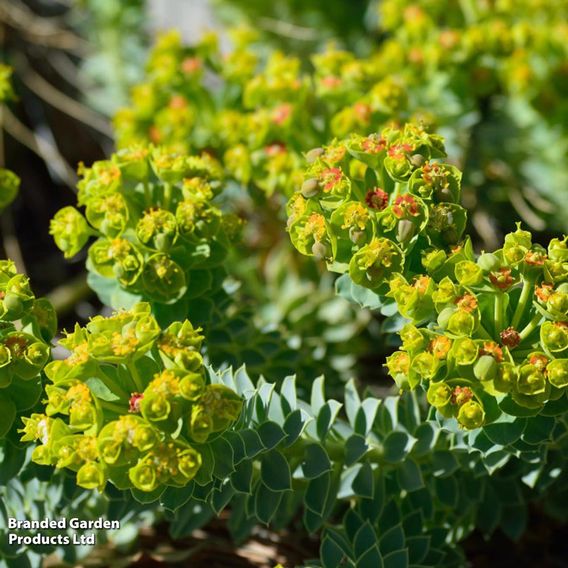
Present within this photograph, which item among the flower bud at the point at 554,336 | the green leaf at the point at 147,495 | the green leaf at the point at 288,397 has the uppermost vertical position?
the flower bud at the point at 554,336

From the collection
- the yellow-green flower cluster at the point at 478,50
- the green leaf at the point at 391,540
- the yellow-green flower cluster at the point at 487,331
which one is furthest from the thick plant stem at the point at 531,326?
the yellow-green flower cluster at the point at 478,50

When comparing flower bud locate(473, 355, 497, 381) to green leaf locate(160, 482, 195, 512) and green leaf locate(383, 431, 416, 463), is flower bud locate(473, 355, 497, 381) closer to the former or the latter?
green leaf locate(383, 431, 416, 463)

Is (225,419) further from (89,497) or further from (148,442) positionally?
(89,497)

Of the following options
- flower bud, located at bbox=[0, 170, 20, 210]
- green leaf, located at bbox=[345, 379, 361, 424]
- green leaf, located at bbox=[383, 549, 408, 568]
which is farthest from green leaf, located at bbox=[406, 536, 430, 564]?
flower bud, located at bbox=[0, 170, 20, 210]

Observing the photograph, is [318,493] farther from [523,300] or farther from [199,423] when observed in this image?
[523,300]

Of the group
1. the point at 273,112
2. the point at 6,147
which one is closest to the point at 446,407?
the point at 273,112

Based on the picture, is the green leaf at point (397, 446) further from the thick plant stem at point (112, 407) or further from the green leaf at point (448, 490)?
the thick plant stem at point (112, 407)

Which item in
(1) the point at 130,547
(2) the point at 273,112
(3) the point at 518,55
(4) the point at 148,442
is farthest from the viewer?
(3) the point at 518,55
